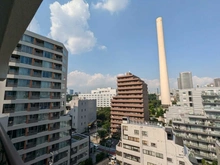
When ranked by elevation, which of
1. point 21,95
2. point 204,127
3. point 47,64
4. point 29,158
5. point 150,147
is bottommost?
point 29,158

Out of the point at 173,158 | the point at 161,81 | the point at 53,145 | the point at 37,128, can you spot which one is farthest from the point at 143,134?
the point at 161,81

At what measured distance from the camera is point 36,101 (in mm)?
14750

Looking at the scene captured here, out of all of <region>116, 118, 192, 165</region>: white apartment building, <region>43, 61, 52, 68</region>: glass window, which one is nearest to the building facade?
<region>116, 118, 192, 165</region>: white apartment building

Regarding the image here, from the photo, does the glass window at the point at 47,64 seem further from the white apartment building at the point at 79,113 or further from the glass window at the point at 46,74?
the white apartment building at the point at 79,113

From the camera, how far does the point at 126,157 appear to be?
644 inches

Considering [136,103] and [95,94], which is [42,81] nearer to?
[136,103]

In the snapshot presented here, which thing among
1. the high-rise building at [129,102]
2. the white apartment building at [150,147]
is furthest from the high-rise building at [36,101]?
the high-rise building at [129,102]

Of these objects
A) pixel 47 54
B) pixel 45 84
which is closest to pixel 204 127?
pixel 45 84

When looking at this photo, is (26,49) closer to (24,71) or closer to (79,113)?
(24,71)

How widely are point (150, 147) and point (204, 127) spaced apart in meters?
11.3

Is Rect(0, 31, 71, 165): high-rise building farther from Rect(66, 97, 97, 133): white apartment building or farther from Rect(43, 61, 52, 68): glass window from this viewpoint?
Rect(66, 97, 97, 133): white apartment building

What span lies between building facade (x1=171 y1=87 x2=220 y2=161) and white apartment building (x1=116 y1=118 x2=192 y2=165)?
Result: 7068mm

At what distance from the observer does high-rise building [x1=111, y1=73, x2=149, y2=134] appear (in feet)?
110

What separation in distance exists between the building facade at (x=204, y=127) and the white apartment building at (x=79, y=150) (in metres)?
15.7
